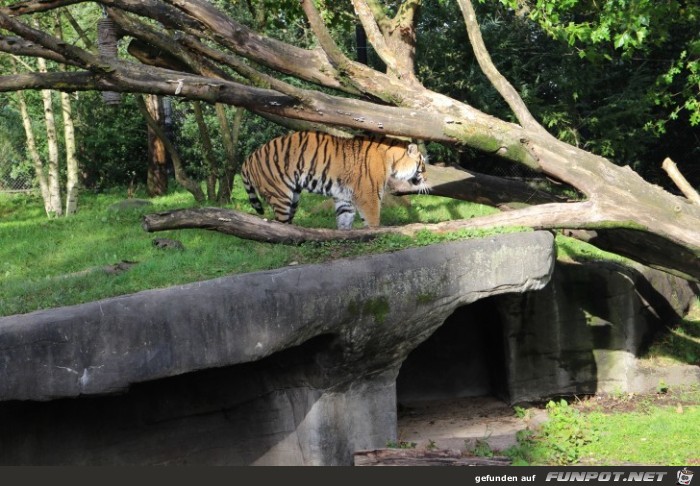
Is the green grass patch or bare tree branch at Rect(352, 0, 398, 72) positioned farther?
the green grass patch

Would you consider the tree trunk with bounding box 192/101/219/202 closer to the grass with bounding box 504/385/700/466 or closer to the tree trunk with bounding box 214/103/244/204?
the tree trunk with bounding box 214/103/244/204

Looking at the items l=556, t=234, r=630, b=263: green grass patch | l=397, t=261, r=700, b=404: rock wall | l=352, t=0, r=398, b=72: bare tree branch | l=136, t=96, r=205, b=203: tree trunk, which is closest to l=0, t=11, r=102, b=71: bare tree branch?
l=352, t=0, r=398, b=72: bare tree branch

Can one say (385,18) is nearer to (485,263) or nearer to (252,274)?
(485,263)

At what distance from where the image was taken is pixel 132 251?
31.4ft

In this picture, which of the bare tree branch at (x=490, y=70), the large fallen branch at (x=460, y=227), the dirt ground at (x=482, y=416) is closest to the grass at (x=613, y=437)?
the dirt ground at (x=482, y=416)

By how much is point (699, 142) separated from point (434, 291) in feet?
32.6

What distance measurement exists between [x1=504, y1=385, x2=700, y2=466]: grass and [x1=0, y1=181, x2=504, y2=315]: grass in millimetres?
2147

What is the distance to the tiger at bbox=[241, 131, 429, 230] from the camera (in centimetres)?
1004

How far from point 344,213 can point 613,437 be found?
146 inches

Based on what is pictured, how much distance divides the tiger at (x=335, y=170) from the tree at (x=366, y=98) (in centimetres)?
64

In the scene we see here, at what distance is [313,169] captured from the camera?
33.3ft

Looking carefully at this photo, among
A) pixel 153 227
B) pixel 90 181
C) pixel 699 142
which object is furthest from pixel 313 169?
pixel 90 181

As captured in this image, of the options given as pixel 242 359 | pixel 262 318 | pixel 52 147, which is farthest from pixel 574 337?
pixel 52 147

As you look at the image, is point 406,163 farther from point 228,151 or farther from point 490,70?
point 228,151
